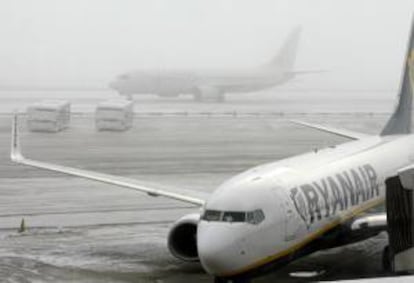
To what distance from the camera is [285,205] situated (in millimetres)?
18516

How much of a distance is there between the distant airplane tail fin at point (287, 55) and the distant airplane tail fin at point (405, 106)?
7589 centimetres

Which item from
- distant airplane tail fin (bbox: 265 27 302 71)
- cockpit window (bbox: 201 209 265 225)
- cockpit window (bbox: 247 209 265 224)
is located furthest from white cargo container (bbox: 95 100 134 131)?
distant airplane tail fin (bbox: 265 27 302 71)

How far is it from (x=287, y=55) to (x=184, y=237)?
292ft

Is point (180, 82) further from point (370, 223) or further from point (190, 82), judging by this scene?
point (370, 223)

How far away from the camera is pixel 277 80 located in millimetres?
104625

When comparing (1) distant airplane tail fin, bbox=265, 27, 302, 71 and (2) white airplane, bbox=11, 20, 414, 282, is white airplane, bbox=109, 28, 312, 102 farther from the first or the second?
(2) white airplane, bbox=11, 20, 414, 282

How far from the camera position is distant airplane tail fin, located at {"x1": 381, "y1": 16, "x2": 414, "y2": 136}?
93.5ft

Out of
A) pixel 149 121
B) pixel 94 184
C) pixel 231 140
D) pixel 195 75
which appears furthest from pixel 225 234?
pixel 195 75

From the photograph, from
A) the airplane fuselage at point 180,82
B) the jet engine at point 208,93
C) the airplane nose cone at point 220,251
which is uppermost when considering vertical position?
the airplane nose cone at point 220,251

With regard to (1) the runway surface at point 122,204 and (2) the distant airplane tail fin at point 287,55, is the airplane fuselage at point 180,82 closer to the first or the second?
(2) the distant airplane tail fin at point 287,55

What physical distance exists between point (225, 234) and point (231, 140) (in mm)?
37343

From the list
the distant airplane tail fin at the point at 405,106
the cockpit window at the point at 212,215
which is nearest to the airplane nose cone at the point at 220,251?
the cockpit window at the point at 212,215

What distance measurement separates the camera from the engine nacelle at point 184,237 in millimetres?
20469

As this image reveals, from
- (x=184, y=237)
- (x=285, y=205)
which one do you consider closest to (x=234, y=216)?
(x=285, y=205)
